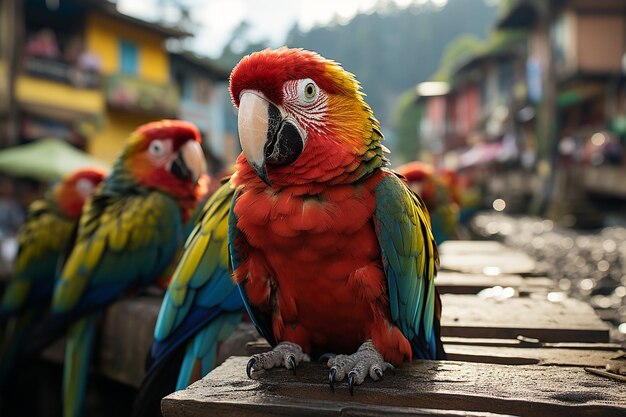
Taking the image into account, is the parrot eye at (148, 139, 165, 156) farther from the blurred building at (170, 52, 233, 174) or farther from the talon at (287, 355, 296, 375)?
the blurred building at (170, 52, 233, 174)

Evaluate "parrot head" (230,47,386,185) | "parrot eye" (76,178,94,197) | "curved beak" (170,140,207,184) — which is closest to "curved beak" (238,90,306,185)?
"parrot head" (230,47,386,185)

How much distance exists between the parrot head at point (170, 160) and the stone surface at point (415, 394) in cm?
163

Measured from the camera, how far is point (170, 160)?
3.05 metres

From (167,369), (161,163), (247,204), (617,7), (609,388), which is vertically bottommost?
(167,369)

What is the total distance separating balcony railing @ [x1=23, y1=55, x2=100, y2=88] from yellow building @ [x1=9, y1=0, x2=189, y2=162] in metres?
0.02

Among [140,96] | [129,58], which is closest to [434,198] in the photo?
[140,96]

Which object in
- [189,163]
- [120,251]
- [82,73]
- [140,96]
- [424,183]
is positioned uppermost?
[82,73]

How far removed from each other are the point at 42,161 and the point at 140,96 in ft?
20.4

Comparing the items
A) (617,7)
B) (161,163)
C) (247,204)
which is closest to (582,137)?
(617,7)

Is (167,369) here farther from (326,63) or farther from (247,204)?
(326,63)

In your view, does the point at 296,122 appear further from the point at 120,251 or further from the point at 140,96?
the point at 140,96

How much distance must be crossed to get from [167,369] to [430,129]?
124 feet

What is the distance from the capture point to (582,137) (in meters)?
15.9

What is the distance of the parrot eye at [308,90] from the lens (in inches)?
61.5
